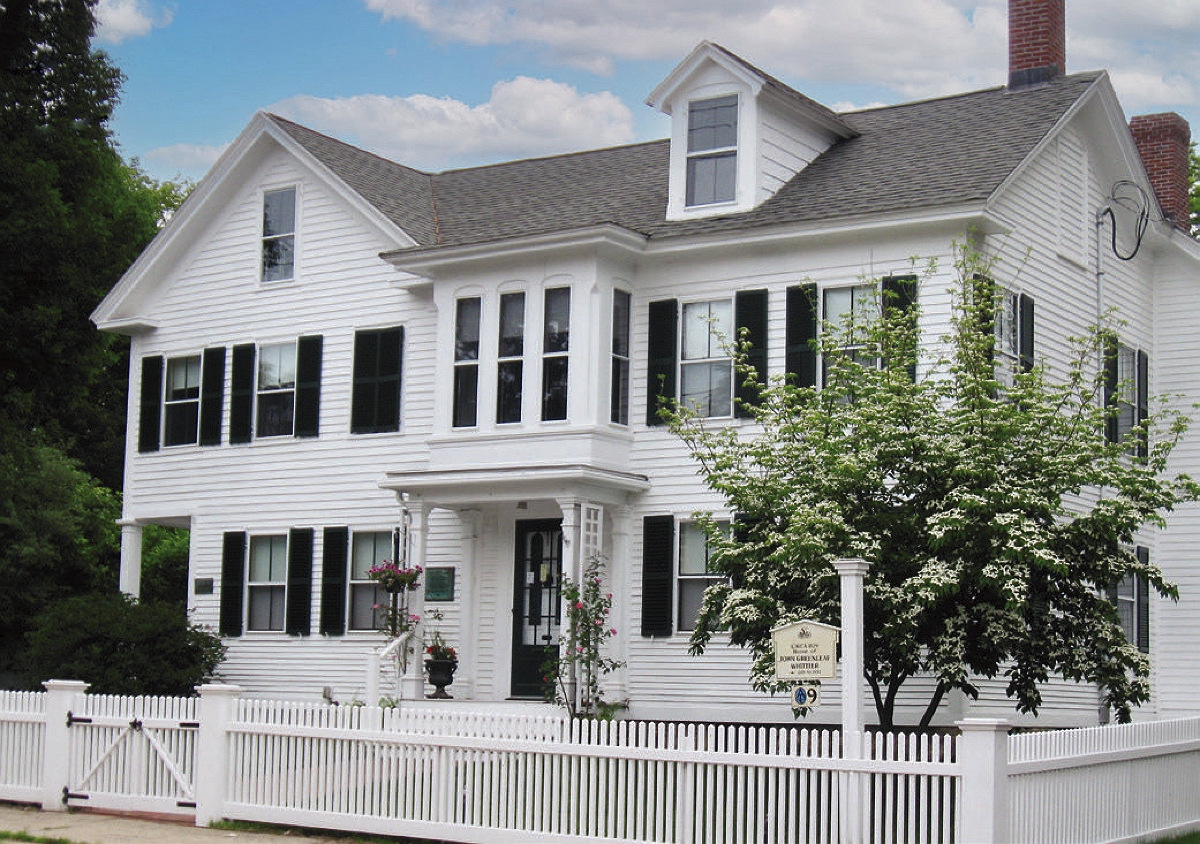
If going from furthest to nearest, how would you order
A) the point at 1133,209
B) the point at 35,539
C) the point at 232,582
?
the point at 35,539
the point at 232,582
the point at 1133,209

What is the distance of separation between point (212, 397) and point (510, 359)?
19.1ft

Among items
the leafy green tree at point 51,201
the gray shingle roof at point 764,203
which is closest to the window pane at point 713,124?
the gray shingle roof at point 764,203

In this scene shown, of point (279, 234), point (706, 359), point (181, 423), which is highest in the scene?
point (279, 234)

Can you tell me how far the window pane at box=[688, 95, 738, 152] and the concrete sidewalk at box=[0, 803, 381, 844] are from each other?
35.5 feet

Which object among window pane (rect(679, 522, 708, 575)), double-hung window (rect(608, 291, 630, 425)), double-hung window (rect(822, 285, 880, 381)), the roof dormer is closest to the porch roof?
window pane (rect(679, 522, 708, 575))

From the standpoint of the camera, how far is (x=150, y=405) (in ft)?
80.2

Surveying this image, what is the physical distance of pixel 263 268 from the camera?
77.3 feet

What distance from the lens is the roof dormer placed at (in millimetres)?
20172

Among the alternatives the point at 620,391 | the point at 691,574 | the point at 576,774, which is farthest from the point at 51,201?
the point at 576,774

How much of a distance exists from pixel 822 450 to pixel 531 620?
711 cm

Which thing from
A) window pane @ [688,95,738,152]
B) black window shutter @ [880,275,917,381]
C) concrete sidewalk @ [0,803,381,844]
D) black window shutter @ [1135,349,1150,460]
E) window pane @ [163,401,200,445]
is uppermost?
window pane @ [688,95,738,152]

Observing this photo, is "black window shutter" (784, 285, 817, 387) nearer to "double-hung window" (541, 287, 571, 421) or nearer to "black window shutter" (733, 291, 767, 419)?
"black window shutter" (733, 291, 767, 419)

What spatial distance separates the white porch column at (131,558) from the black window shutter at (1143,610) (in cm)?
1454

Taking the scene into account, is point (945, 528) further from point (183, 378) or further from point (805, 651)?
point (183, 378)
